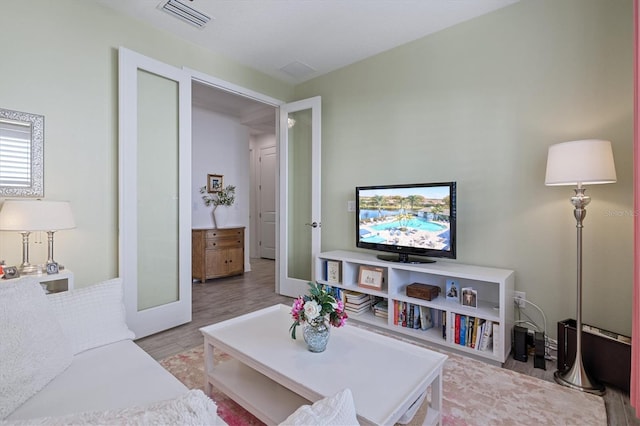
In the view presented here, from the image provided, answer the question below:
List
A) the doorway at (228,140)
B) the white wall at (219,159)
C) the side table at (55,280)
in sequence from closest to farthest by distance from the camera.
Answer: the side table at (55,280), the doorway at (228,140), the white wall at (219,159)

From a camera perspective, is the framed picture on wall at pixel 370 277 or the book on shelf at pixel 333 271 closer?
the framed picture on wall at pixel 370 277

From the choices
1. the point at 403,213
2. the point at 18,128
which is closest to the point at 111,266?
the point at 18,128

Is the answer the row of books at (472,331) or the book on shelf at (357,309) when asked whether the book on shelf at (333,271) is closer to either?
the book on shelf at (357,309)

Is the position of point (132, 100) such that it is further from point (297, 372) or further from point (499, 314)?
point (499, 314)

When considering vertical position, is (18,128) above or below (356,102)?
below

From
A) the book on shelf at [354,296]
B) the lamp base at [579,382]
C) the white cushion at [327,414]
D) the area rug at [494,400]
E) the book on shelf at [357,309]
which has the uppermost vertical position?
the white cushion at [327,414]

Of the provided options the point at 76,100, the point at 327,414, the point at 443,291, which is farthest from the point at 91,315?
the point at 443,291

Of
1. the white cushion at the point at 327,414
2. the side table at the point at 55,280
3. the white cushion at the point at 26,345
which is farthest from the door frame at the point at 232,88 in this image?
the white cushion at the point at 327,414

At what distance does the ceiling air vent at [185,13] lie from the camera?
2.58 meters

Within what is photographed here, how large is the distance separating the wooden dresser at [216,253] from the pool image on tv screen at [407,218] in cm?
253

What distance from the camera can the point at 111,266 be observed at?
8.82 ft

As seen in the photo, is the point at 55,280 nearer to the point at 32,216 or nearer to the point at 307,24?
the point at 32,216

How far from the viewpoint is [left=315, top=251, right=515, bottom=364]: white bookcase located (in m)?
2.25

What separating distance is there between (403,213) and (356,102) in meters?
1.45
